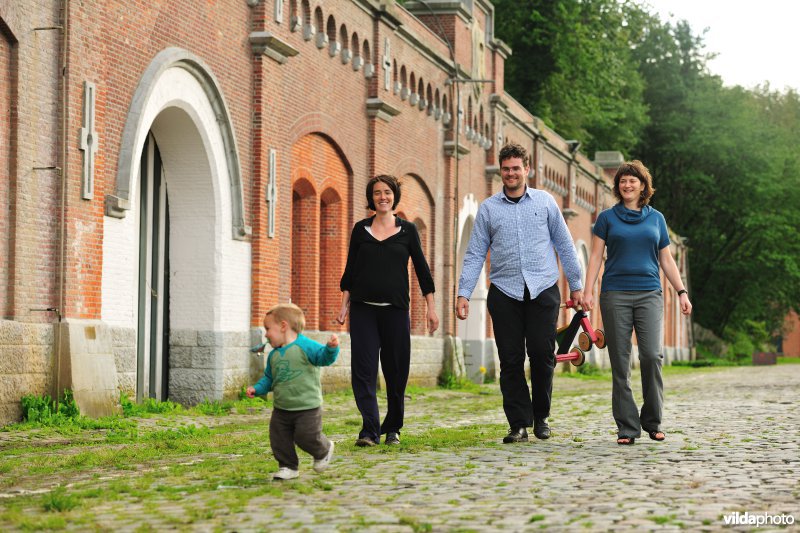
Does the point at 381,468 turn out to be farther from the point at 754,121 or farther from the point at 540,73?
the point at 754,121

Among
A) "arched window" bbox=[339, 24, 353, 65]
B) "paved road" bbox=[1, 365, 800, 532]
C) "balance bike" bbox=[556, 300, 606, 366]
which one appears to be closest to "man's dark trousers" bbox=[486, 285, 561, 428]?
"balance bike" bbox=[556, 300, 606, 366]

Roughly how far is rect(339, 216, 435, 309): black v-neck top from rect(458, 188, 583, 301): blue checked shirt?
424 millimetres

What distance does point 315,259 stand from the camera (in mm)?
19469

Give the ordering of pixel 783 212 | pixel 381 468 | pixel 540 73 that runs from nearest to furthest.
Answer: pixel 381 468 < pixel 540 73 < pixel 783 212

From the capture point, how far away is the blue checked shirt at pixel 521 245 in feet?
30.9

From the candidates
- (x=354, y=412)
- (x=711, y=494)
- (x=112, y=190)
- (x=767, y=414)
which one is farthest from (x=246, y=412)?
(x=711, y=494)

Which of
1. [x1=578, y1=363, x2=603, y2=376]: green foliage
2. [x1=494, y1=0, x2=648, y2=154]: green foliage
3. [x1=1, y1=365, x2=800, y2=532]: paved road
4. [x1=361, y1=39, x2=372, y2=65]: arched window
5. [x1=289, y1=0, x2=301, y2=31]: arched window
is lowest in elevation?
[x1=578, y1=363, x2=603, y2=376]: green foliage

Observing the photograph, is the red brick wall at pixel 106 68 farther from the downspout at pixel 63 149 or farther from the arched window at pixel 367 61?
the arched window at pixel 367 61

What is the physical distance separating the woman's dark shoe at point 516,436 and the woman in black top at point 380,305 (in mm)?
738

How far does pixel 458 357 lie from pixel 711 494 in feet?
61.2

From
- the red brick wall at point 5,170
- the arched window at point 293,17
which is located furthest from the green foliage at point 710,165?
the red brick wall at point 5,170

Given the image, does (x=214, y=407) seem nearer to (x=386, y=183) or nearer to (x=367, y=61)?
(x=386, y=183)

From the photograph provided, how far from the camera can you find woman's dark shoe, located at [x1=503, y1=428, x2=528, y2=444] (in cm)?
928

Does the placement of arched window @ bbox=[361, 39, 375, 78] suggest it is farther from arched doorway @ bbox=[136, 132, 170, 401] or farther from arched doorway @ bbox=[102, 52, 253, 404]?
arched doorway @ bbox=[136, 132, 170, 401]
